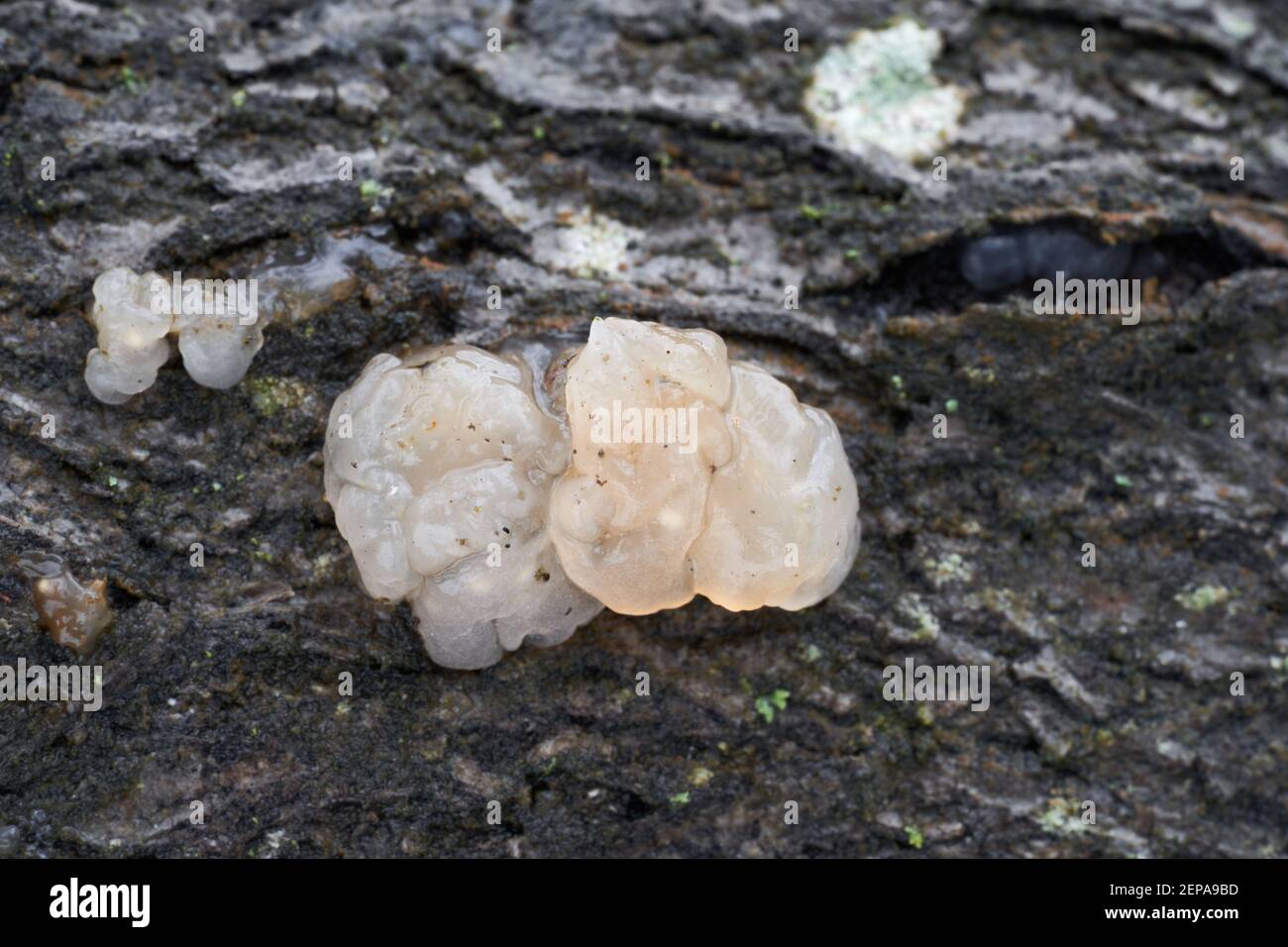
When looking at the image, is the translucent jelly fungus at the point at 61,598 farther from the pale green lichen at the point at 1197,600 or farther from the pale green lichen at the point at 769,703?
the pale green lichen at the point at 1197,600

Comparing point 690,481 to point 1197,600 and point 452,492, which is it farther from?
point 1197,600

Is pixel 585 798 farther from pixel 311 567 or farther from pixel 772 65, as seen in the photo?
pixel 772 65

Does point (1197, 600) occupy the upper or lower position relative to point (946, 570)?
→ lower

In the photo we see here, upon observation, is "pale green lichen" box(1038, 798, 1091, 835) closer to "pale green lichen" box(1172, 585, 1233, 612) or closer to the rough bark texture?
the rough bark texture

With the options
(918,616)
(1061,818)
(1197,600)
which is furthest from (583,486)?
(1197,600)

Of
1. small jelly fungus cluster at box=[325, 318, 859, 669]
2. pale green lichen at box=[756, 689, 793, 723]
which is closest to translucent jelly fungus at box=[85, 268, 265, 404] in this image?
small jelly fungus cluster at box=[325, 318, 859, 669]

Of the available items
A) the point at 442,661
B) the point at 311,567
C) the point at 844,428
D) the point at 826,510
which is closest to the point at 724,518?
the point at 826,510

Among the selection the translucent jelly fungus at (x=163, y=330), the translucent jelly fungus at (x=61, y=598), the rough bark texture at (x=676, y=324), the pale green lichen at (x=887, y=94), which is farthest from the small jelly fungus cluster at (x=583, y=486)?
the pale green lichen at (x=887, y=94)
